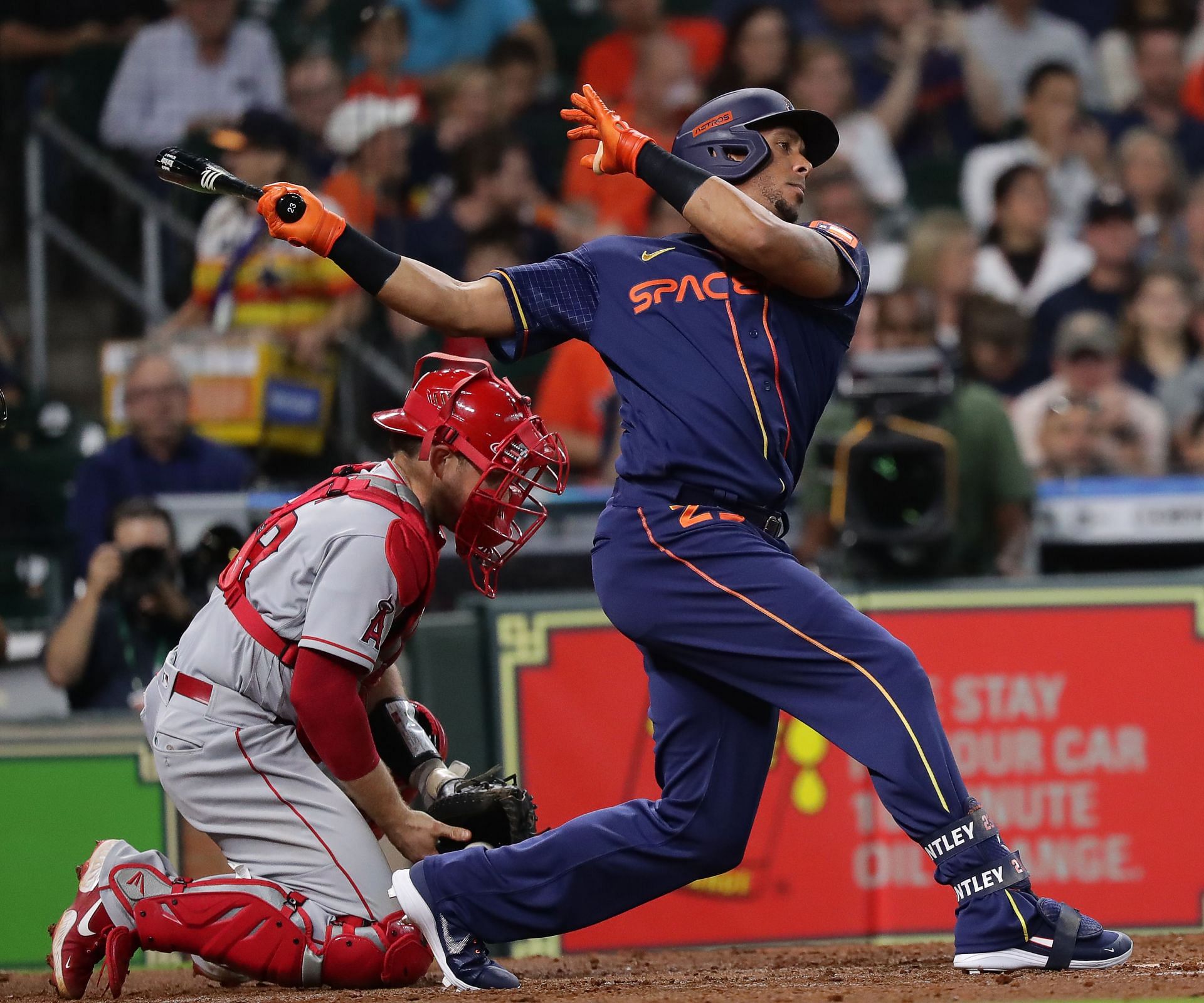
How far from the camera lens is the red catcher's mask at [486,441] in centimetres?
370

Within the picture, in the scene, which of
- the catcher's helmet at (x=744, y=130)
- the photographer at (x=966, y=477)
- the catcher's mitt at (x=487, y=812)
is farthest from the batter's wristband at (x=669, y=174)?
the photographer at (x=966, y=477)

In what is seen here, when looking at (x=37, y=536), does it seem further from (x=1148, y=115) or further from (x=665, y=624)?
(x=1148, y=115)

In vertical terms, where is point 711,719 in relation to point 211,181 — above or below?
below

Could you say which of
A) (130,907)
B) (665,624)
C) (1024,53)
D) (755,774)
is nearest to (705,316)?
(665,624)

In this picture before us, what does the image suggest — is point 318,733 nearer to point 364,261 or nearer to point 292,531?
point 292,531

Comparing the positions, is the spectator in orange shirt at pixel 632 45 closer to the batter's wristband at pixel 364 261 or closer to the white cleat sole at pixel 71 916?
the batter's wristband at pixel 364 261

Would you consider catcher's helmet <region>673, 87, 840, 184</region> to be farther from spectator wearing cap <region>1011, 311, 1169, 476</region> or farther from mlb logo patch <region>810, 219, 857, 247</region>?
spectator wearing cap <region>1011, 311, 1169, 476</region>

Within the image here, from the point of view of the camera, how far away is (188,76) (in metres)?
8.04

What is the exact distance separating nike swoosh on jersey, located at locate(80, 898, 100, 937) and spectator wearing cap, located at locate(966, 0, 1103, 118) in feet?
23.2

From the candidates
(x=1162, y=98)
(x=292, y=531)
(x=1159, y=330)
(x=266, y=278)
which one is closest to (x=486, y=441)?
(x=292, y=531)

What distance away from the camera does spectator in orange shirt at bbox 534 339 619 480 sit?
7.07 meters

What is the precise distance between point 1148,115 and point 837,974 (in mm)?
6810

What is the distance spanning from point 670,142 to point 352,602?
5.45 meters

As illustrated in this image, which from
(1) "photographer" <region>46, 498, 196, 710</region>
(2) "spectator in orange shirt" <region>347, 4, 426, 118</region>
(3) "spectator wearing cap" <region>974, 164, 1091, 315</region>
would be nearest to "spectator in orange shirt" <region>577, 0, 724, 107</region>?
(2) "spectator in orange shirt" <region>347, 4, 426, 118</region>
